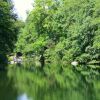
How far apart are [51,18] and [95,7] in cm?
1754

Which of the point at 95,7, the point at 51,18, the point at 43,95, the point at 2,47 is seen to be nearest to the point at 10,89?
the point at 43,95

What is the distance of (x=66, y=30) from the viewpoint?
5016 cm

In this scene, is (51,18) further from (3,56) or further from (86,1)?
(3,56)

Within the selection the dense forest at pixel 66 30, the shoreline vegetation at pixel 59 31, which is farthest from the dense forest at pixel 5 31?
the dense forest at pixel 66 30

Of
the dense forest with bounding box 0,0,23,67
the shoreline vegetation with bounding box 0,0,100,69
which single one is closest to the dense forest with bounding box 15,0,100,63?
the shoreline vegetation with bounding box 0,0,100,69

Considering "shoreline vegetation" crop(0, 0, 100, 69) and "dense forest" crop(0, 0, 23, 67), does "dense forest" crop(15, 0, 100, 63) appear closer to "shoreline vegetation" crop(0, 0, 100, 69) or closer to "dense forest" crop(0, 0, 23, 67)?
"shoreline vegetation" crop(0, 0, 100, 69)

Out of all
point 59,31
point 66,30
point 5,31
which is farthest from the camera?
point 59,31

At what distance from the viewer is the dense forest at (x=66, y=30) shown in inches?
1673

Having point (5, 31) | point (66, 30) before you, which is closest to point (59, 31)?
point (66, 30)

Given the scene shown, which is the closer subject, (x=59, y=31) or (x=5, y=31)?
(x=5, y=31)

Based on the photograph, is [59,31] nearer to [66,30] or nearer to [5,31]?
[66,30]

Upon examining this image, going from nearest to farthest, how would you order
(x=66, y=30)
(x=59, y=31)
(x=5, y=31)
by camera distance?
(x=5, y=31), (x=66, y=30), (x=59, y=31)

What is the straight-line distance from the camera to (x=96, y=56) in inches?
1703

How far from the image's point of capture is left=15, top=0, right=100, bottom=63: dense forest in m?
42.5
